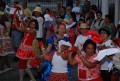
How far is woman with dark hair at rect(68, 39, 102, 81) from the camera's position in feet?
20.5

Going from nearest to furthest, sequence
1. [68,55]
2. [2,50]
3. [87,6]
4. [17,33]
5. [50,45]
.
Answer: [68,55]
[50,45]
[2,50]
[17,33]
[87,6]

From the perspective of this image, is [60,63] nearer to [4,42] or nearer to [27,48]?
[27,48]

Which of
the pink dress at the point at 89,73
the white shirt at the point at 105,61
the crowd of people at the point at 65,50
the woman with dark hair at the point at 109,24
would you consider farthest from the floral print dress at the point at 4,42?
the pink dress at the point at 89,73

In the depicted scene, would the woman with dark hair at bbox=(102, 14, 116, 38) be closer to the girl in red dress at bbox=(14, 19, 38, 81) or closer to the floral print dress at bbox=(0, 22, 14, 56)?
the girl in red dress at bbox=(14, 19, 38, 81)

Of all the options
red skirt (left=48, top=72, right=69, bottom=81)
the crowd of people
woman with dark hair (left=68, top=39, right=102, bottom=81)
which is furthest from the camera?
red skirt (left=48, top=72, right=69, bottom=81)

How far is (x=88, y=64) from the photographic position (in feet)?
20.3

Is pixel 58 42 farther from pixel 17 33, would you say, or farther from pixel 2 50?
pixel 17 33

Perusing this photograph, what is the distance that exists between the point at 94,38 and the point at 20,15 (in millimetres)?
4092

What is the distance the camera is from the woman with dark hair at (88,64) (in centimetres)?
625

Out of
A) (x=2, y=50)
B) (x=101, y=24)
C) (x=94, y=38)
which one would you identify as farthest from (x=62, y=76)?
(x=101, y=24)

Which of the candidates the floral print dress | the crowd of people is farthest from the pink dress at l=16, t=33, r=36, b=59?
the floral print dress

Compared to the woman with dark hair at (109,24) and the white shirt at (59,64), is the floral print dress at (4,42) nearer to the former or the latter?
the woman with dark hair at (109,24)

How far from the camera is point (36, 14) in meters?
11.5

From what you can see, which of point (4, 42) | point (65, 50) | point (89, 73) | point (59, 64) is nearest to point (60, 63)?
point (59, 64)
